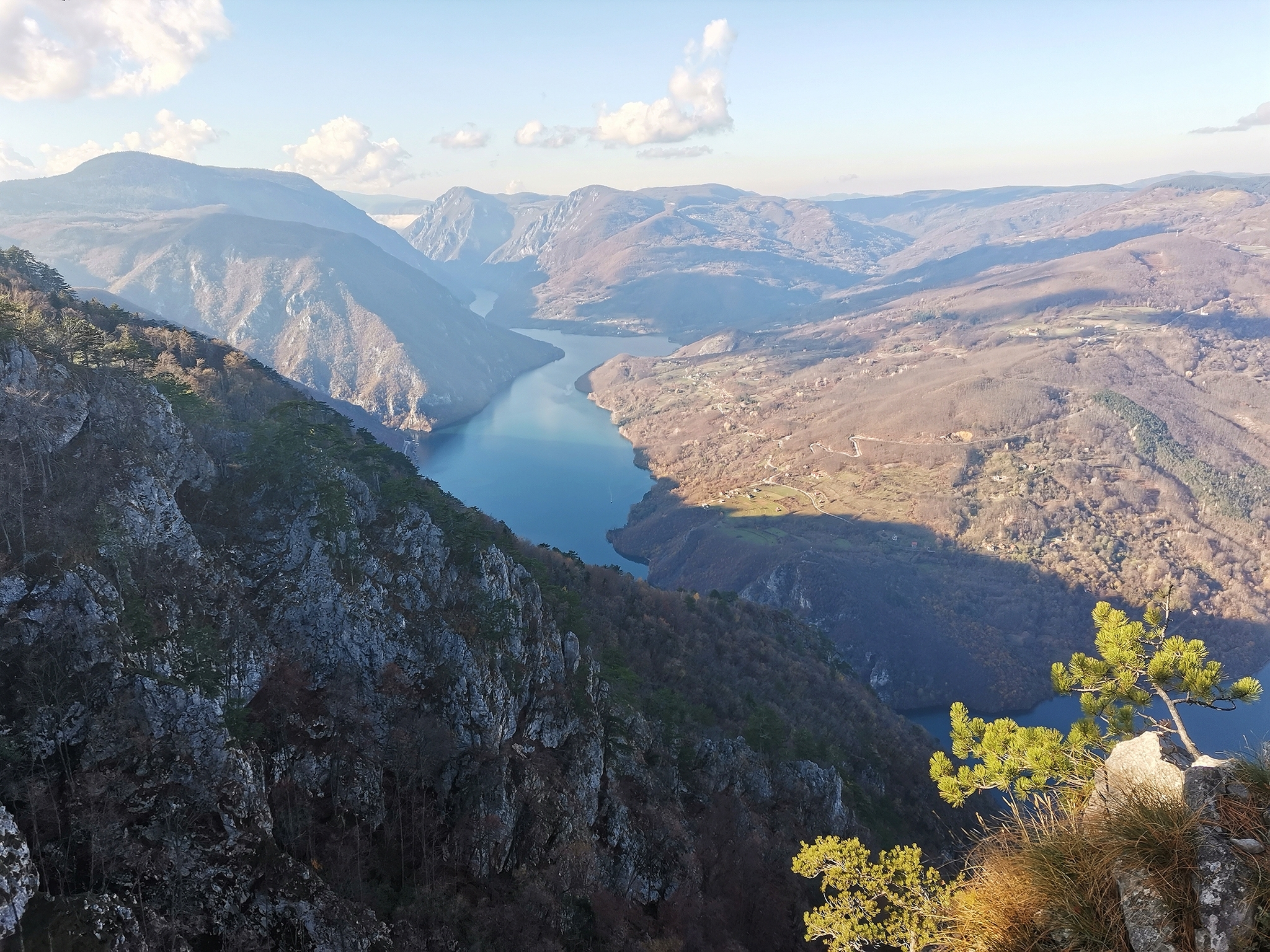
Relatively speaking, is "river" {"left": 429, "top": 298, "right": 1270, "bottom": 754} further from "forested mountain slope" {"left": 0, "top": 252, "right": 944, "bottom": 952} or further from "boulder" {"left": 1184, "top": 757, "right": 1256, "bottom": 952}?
"boulder" {"left": 1184, "top": 757, "right": 1256, "bottom": 952}

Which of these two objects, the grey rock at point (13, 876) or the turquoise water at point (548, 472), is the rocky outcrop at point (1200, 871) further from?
the turquoise water at point (548, 472)

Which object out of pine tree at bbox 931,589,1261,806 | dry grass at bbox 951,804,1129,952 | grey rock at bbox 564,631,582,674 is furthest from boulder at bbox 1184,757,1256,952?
grey rock at bbox 564,631,582,674

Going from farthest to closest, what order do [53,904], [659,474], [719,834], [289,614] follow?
[659,474] < [719,834] < [289,614] < [53,904]

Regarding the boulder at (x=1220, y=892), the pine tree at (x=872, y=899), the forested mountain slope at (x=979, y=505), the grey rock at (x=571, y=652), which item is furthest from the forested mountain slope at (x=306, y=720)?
the forested mountain slope at (x=979, y=505)

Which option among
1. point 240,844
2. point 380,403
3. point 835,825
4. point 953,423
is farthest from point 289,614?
point 380,403

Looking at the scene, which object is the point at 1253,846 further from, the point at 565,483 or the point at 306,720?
the point at 565,483

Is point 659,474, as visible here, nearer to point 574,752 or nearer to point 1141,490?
point 1141,490
